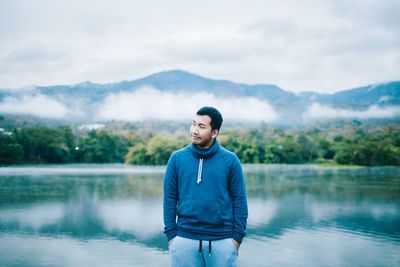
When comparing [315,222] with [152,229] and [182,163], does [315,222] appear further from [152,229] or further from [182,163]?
[182,163]

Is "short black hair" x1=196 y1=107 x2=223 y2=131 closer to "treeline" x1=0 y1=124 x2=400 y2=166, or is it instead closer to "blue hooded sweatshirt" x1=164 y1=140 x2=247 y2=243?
"blue hooded sweatshirt" x1=164 y1=140 x2=247 y2=243

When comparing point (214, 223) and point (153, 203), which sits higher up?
point (214, 223)

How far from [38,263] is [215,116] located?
6314mm

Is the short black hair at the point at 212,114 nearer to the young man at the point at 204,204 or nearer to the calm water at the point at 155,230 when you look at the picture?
the young man at the point at 204,204

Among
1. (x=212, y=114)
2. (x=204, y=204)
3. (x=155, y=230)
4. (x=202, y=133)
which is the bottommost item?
(x=155, y=230)

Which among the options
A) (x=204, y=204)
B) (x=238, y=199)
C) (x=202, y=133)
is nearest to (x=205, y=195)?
(x=204, y=204)

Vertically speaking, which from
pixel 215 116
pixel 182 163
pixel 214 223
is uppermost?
pixel 215 116

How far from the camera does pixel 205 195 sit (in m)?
3.19

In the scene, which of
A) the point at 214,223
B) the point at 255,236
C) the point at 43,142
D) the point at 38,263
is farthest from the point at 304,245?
the point at 43,142

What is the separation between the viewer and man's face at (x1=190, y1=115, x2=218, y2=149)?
3.27m

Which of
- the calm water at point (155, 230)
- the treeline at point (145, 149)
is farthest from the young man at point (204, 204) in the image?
the treeline at point (145, 149)

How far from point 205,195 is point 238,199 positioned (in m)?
0.25

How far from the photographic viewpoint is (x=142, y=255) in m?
9.30

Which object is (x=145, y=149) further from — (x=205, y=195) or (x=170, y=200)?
(x=205, y=195)
